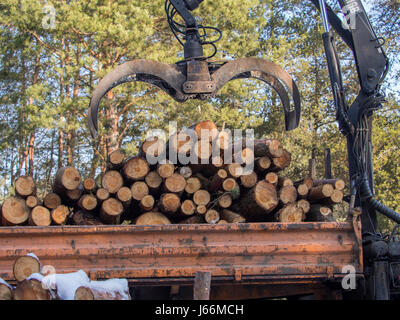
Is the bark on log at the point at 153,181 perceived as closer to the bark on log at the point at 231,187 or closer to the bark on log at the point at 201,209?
the bark on log at the point at 201,209

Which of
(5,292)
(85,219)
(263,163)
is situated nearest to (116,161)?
(85,219)

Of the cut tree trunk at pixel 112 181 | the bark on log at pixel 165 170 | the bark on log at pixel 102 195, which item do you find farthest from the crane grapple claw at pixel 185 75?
the bark on log at pixel 165 170

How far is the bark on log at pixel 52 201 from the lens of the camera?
16.6 feet

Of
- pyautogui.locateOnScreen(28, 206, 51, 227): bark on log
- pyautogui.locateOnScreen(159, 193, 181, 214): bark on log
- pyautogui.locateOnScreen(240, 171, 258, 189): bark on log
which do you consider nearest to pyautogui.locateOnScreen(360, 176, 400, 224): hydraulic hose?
pyautogui.locateOnScreen(240, 171, 258, 189): bark on log

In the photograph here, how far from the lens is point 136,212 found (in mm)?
5242

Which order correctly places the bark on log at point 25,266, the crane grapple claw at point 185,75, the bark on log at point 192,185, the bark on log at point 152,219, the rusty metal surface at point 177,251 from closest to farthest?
the bark on log at point 25,266 < the rusty metal surface at point 177,251 < the crane grapple claw at point 185,75 < the bark on log at point 152,219 < the bark on log at point 192,185

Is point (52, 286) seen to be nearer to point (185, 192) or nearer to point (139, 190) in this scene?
point (139, 190)

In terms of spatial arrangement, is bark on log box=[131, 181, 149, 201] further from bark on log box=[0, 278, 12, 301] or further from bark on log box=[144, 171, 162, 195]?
bark on log box=[0, 278, 12, 301]

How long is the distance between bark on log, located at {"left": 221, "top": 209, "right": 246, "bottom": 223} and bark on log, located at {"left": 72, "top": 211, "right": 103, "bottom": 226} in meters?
1.21

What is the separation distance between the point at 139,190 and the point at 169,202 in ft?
1.18

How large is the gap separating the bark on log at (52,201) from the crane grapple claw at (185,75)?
77 centimetres
